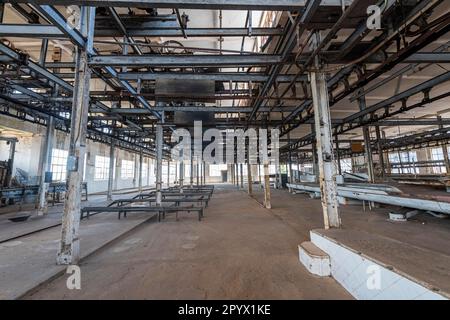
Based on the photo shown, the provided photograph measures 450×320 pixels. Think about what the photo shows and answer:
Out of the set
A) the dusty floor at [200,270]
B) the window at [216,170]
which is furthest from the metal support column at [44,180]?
the window at [216,170]

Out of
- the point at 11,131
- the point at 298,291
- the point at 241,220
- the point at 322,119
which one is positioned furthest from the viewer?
the point at 11,131

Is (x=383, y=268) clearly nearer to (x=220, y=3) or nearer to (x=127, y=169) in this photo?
(x=220, y=3)

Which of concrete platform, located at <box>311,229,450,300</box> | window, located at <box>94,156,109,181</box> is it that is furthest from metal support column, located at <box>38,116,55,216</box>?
window, located at <box>94,156,109,181</box>

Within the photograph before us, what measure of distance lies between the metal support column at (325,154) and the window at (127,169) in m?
17.6

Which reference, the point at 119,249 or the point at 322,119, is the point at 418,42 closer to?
the point at 322,119

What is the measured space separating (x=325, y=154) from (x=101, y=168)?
15.7 m

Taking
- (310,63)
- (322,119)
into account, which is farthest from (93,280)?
(310,63)

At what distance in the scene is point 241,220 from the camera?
206 inches

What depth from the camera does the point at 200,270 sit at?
2453 millimetres

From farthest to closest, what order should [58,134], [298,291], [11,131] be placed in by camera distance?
[58,134] → [11,131] → [298,291]

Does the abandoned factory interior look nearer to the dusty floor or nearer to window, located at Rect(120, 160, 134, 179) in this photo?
the dusty floor

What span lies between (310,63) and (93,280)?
4409 mm

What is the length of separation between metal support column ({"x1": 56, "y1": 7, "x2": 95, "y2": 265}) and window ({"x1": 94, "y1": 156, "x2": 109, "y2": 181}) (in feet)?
42.4

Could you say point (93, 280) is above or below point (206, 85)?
below
